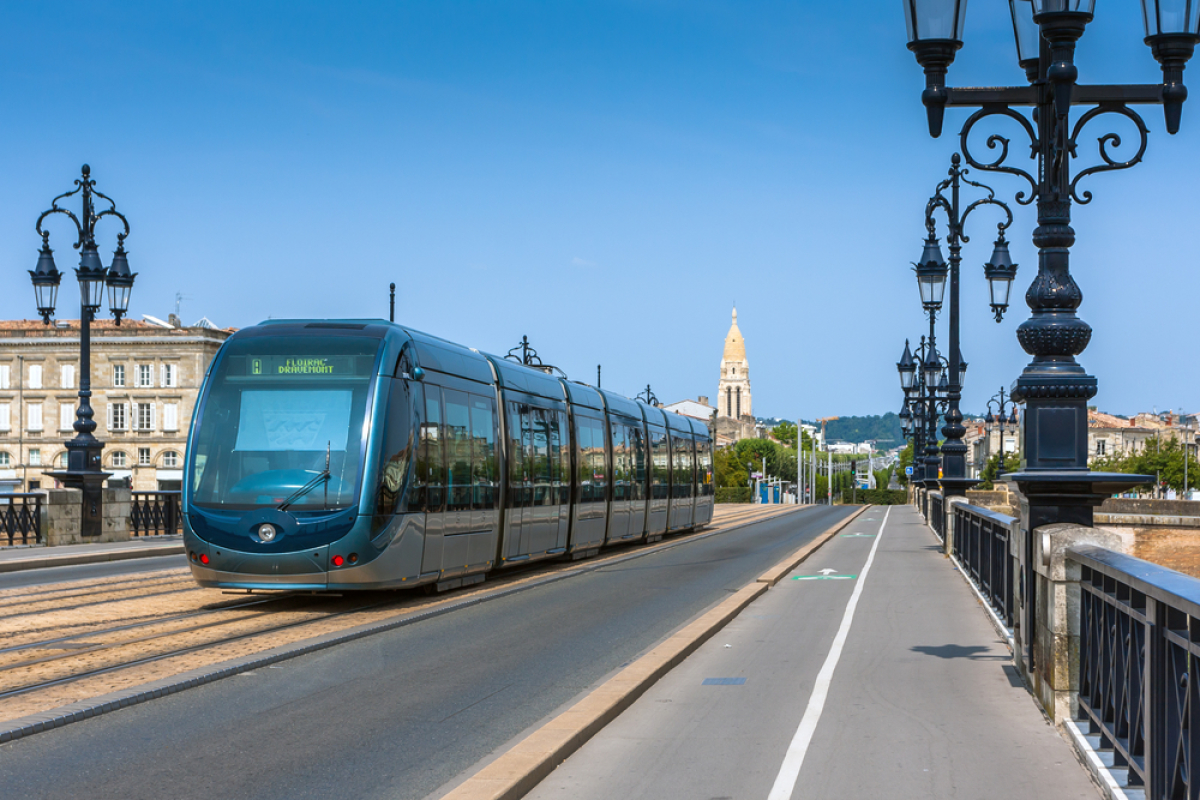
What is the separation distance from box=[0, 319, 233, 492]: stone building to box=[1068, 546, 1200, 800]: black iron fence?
89498mm

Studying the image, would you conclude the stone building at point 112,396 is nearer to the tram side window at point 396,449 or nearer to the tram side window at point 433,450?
the tram side window at point 433,450

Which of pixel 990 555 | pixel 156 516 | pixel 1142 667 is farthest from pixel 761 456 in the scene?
pixel 1142 667

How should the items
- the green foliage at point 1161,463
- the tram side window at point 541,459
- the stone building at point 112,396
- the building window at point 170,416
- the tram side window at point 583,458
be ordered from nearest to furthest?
the tram side window at point 541,459
the tram side window at point 583,458
the stone building at point 112,396
the building window at point 170,416
the green foliage at point 1161,463

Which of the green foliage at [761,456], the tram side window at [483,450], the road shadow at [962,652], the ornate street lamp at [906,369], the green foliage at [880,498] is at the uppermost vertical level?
the ornate street lamp at [906,369]

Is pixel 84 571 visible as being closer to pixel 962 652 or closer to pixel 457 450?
pixel 457 450

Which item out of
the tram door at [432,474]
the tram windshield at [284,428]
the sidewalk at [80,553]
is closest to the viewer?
the tram windshield at [284,428]

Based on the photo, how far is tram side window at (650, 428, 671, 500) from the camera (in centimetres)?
3008

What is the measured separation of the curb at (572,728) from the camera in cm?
600

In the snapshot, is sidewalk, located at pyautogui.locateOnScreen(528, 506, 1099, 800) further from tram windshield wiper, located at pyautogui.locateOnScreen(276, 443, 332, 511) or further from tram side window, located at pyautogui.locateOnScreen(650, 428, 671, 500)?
tram side window, located at pyautogui.locateOnScreen(650, 428, 671, 500)

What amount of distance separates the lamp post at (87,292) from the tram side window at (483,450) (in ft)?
35.3

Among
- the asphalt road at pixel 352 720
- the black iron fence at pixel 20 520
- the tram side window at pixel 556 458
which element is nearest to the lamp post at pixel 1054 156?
the asphalt road at pixel 352 720

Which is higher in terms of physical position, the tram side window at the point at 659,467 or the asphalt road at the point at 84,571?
the tram side window at the point at 659,467

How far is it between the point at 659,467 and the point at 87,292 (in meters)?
13.3

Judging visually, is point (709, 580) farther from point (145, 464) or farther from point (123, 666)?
point (145, 464)
